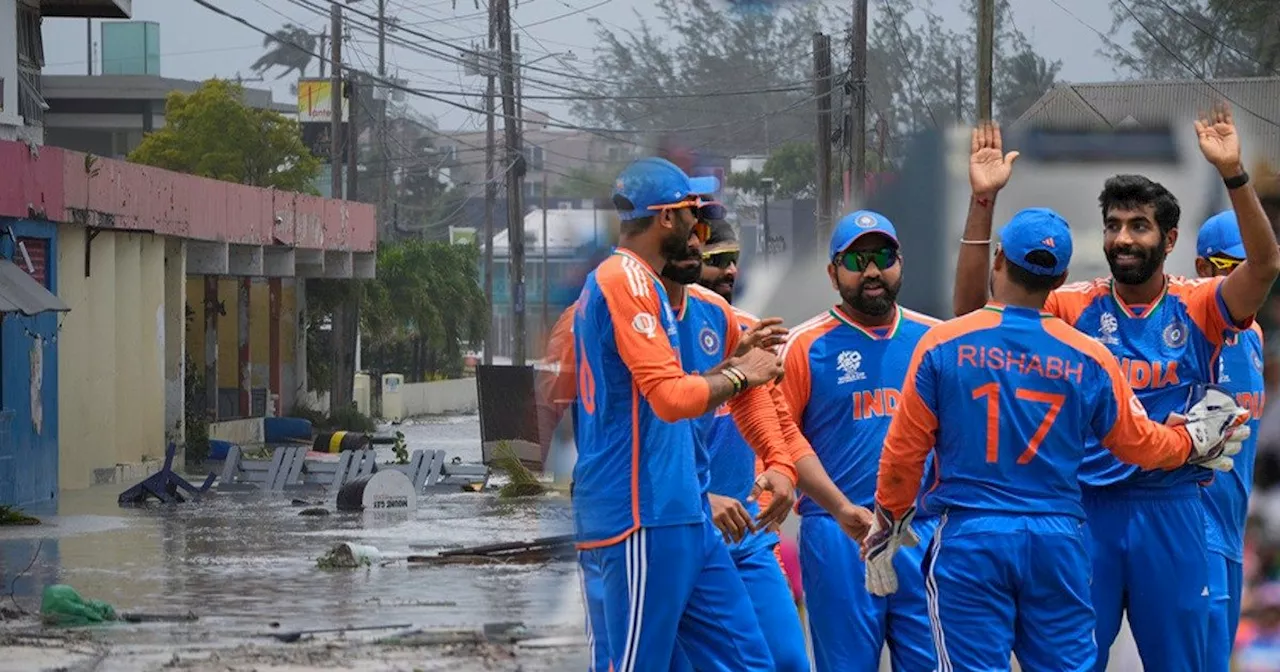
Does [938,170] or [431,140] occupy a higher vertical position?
[431,140]

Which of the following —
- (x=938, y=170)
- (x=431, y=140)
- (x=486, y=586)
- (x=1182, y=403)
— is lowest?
(x=486, y=586)

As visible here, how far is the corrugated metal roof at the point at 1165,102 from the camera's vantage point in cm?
2856

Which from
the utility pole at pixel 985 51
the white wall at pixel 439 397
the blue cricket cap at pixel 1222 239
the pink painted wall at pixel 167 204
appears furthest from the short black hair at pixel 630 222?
the white wall at pixel 439 397

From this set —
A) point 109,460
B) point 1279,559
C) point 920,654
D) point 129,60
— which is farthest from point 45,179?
point 129,60

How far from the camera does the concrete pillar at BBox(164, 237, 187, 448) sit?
3139 centimetres

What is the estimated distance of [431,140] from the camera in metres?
66.2

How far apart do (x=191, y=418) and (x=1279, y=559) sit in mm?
25540

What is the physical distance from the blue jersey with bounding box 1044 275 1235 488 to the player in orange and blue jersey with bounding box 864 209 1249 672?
2.18 feet

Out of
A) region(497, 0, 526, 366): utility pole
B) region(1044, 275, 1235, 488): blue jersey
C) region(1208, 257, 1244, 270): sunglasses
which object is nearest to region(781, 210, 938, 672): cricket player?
region(1044, 275, 1235, 488): blue jersey

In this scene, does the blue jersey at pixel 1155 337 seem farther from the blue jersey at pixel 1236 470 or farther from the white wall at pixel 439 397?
the white wall at pixel 439 397

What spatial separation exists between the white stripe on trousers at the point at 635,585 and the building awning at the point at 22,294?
1625 centimetres

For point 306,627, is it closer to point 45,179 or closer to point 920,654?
point 920,654

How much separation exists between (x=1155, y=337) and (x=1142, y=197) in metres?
0.46

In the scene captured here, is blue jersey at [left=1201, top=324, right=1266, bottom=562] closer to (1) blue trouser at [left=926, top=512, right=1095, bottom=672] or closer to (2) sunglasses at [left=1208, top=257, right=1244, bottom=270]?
(2) sunglasses at [left=1208, top=257, right=1244, bottom=270]
